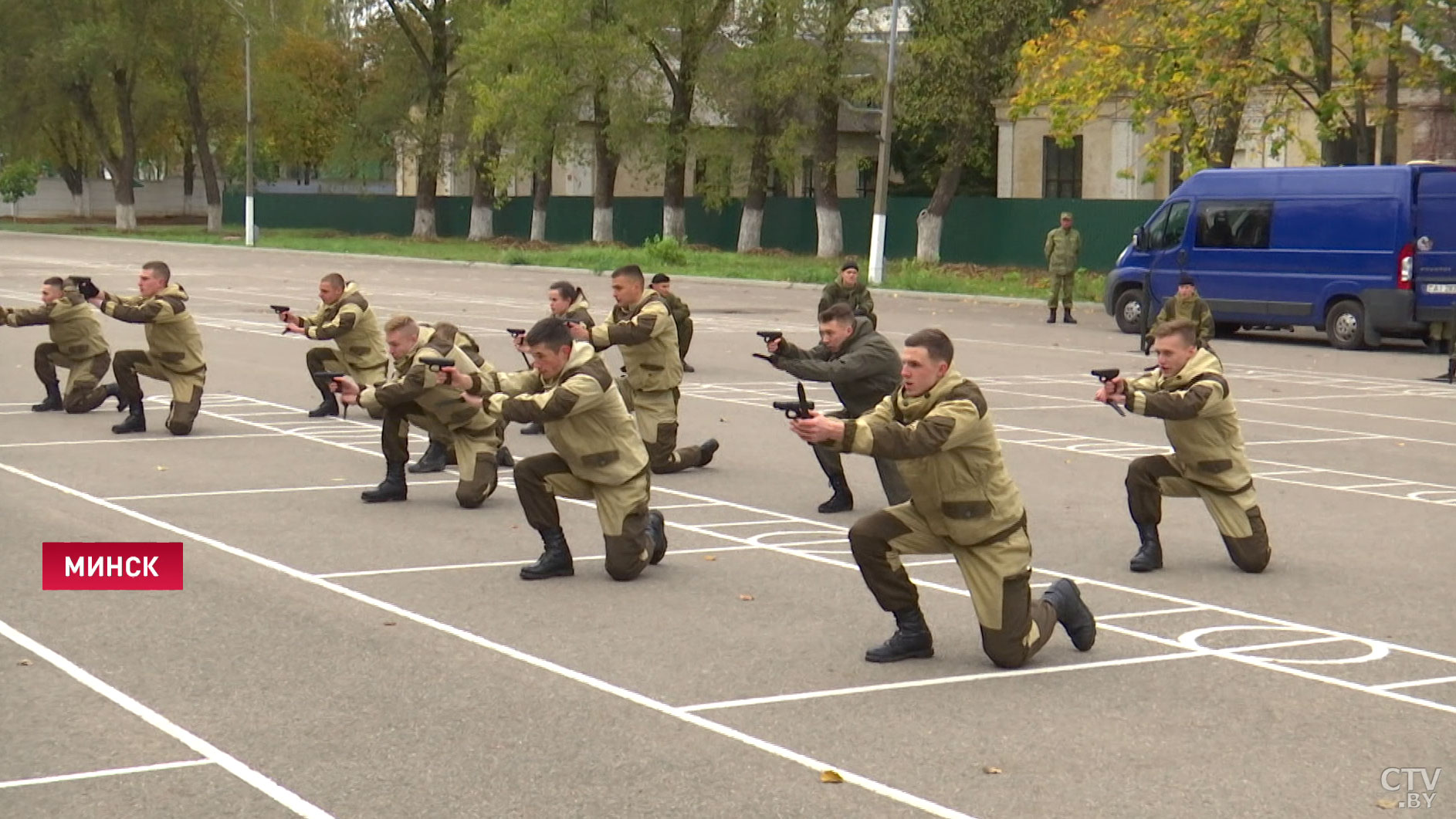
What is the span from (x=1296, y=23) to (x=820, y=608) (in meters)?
26.1

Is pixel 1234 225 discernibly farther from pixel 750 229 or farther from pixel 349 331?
pixel 750 229

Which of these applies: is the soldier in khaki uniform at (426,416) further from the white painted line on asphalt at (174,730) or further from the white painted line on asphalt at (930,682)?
the white painted line on asphalt at (930,682)

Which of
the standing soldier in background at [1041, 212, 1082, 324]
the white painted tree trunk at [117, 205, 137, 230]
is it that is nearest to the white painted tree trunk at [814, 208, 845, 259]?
the standing soldier in background at [1041, 212, 1082, 324]

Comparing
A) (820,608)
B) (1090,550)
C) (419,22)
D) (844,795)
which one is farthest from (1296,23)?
(419,22)

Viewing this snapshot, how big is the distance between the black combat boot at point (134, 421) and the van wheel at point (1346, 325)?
738 inches

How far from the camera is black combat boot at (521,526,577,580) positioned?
10797 millimetres

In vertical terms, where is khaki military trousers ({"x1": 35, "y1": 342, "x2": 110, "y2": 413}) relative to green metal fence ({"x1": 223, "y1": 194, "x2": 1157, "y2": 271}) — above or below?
below

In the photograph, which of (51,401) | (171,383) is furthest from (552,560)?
(51,401)

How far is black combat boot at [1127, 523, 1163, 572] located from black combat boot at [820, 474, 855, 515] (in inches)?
103

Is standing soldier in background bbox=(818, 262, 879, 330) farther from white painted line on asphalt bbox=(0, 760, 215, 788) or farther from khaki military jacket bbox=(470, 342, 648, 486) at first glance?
white painted line on asphalt bbox=(0, 760, 215, 788)

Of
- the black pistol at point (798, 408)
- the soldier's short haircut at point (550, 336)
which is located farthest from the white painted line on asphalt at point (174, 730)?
the soldier's short haircut at point (550, 336)

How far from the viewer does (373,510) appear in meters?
13.1

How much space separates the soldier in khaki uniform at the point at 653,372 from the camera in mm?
15055

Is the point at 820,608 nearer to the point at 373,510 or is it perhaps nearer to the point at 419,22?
the point at 373,510
